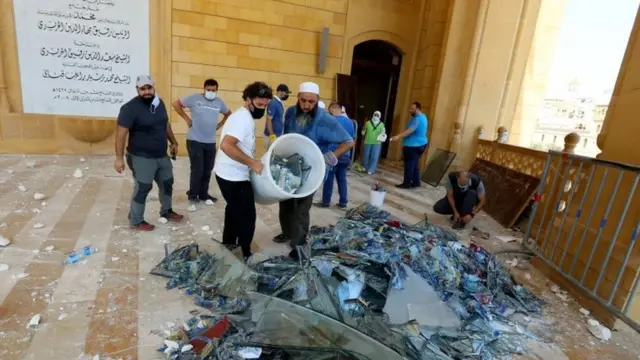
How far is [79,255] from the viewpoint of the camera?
2.74m

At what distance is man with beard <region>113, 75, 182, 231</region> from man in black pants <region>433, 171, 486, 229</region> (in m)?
3.10

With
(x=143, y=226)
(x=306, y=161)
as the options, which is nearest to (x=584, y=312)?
(x=306, y=161)

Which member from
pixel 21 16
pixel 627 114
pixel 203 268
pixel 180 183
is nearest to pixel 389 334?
pixel 203 268

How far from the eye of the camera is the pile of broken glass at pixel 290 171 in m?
2.53

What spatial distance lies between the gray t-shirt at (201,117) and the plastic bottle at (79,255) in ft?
5.40

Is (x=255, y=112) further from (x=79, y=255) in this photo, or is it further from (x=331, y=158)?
(x=79, y=255)

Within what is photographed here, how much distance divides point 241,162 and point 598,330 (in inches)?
106

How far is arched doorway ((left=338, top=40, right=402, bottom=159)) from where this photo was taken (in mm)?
8066

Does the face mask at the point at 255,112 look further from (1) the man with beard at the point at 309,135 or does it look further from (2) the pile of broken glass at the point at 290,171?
(1) the man with beard at the point at 309,135

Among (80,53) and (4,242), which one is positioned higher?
(80,53)

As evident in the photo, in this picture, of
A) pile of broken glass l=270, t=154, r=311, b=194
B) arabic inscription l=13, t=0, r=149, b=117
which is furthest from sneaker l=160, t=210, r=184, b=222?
arabic inscription l=13, t=0, r=149, b=117

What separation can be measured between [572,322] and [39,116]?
779cm

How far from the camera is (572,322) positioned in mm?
2529

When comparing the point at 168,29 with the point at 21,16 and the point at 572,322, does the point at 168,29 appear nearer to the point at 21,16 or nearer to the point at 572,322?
the point at 21,16
